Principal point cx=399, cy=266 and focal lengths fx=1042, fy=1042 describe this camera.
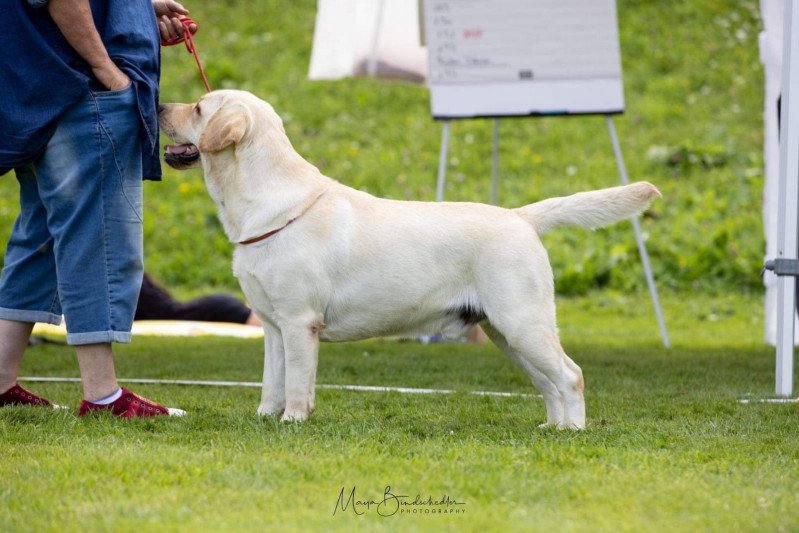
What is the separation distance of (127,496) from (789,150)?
365cm

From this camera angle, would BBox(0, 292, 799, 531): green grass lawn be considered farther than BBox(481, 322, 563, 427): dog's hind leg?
No

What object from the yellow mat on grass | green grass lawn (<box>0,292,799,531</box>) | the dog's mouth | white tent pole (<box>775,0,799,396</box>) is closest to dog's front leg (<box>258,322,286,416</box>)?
green grass lawn (<box>0,292,799,531</box>)

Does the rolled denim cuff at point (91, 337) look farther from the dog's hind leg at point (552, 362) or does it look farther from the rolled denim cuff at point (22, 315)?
the dog's hind leg at point (552, 362)

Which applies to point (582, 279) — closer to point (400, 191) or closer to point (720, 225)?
point (720, 225)

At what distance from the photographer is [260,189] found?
13.4 ft

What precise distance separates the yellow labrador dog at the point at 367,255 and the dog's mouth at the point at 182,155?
0.11 m

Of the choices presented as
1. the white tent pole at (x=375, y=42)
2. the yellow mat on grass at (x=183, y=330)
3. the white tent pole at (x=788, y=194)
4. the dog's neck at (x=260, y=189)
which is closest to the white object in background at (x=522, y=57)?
the white tent pole at (x=375, y=42)

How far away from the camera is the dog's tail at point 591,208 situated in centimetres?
416

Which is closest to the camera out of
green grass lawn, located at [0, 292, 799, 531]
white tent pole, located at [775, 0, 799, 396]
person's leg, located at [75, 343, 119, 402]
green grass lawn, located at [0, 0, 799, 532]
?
green grass lawn, located at [0, 292, 799, 531]

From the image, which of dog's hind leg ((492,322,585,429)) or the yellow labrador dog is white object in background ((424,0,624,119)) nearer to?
the yellow labrador dog

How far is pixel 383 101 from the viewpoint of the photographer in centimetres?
1462

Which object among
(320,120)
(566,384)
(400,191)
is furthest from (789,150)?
(320,120)

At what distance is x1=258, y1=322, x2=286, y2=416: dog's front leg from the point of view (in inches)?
168

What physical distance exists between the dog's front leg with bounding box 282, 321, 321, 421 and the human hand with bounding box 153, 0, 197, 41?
1562mm
